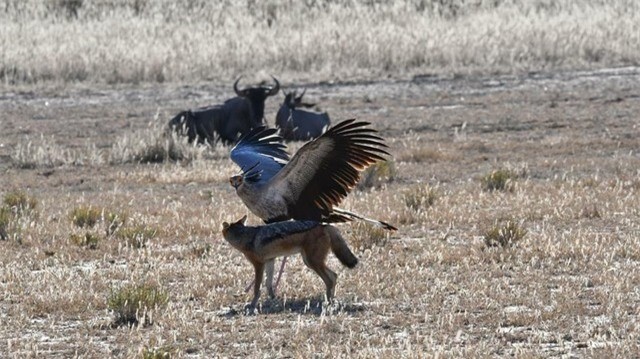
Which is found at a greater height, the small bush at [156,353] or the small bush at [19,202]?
the small bush at [156,353]

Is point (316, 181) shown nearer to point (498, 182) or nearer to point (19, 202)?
point (19, 202)

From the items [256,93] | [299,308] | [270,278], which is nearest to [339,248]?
[299,308]

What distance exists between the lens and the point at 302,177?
29.2 feet

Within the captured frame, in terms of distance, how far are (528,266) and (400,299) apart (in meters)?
1.41

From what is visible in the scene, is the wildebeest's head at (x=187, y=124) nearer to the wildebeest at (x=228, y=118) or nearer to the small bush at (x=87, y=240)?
the wildebeest at (x=228, y=118)

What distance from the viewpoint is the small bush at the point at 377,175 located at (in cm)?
1511

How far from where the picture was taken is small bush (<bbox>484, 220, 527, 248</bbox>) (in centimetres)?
1075

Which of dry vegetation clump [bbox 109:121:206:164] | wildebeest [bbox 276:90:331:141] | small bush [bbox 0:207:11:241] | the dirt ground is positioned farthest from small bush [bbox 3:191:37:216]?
wildebeest [bbox 276:90:331:141]

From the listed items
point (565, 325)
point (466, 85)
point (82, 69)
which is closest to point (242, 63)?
point (82, 69)

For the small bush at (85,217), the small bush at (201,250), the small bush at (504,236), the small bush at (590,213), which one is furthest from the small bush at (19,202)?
the small bush at (590,213)

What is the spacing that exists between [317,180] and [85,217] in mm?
3957

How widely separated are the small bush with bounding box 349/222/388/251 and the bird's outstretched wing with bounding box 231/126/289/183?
1.21 meters

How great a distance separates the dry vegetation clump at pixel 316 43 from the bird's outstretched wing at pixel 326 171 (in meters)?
18.9

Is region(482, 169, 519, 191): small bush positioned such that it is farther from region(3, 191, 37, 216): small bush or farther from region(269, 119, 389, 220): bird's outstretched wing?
region(269, 119, 389, 220): bird's outstretched wing
